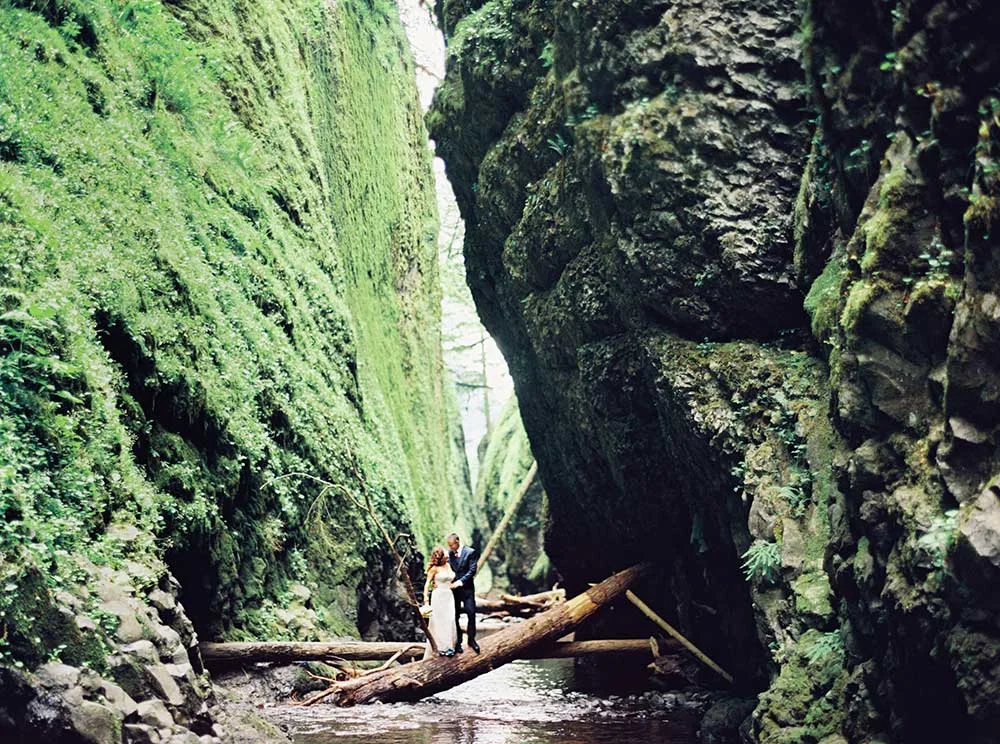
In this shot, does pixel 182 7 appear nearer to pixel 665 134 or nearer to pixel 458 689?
pixel 665 134

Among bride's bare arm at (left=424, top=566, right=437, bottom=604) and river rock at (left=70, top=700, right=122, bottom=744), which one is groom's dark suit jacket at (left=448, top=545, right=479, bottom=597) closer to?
bride's bare arm at (left=424, top=566, right=437, bottom=604)

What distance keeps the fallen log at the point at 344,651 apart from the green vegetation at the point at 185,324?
305 millimetres

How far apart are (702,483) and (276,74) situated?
37.4 feet

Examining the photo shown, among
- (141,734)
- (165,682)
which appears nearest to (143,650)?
(165,682)

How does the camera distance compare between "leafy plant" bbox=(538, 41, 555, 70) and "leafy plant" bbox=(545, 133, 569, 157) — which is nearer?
"leafy plant" bbox=(545, 133, 569, 157)

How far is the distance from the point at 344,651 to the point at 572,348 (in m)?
4.68

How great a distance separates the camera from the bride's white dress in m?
10.4

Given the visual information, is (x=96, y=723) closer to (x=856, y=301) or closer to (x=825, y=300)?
(x=856, y=301)

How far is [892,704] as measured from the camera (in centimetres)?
539

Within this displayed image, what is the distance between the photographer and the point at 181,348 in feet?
27.7

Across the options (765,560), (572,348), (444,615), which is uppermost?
(572,348)

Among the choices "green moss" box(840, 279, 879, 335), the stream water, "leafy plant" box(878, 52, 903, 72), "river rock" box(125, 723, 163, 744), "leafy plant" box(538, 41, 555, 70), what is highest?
"leafy plant" box(538, 41, 555, 70)

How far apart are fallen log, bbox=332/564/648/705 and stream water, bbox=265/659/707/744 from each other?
157 mm

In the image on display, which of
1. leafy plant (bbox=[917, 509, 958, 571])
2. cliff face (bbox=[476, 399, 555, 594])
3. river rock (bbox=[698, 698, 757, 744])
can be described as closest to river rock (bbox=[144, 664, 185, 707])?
leafy plant (bbox=[917, 509, 958, 571])
